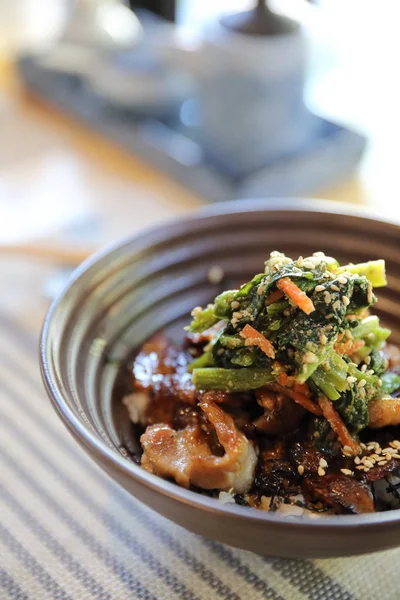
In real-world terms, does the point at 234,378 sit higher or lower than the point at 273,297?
lower

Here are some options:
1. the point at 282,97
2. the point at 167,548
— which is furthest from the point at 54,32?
→ the point at 167,548

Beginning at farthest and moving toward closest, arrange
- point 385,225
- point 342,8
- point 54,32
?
1. point 342,8
2. point 54,32
3. point 385,225

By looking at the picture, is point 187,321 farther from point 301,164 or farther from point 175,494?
point 301,164

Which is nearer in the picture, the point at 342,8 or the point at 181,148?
the point at 181,148

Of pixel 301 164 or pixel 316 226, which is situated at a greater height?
pixel 316 226

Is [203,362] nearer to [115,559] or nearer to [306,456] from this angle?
[306,456]

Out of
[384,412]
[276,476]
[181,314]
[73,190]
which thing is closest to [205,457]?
[276,476]
